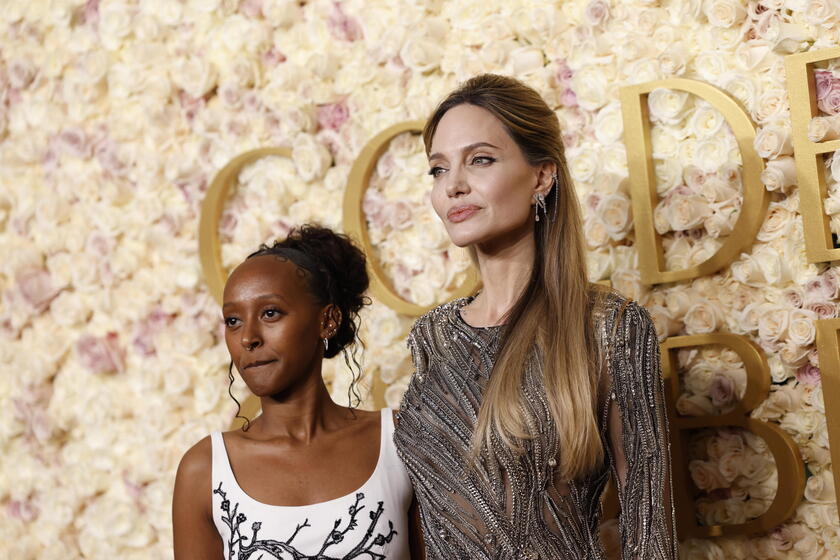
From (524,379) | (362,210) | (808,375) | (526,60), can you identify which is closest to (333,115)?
(362,210)

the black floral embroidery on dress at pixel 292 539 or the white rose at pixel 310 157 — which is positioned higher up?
the white rose at pixel 310 157

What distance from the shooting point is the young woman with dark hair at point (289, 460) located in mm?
1741

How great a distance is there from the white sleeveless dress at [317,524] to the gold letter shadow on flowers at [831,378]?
2.36 feet

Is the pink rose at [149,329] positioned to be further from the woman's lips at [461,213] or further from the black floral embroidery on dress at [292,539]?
the woman's lips at [461,213]

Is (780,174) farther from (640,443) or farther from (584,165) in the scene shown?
(640,443)

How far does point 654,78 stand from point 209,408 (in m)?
1.23

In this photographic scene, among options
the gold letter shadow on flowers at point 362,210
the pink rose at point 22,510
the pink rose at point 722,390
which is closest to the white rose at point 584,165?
the gold letter shadow on flowers at point 362,210

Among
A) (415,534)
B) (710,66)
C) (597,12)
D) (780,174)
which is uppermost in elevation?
(597,12)

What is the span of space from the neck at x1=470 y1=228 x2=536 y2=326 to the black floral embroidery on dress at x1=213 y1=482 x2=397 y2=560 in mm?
356

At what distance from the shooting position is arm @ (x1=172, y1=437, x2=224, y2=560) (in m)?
1.78

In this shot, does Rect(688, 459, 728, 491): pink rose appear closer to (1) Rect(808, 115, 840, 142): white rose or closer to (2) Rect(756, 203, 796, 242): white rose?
(2) Rect(756, 203, 796, 242): white rose

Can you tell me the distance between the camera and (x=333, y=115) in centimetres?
252

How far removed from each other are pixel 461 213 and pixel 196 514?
635 millimetres

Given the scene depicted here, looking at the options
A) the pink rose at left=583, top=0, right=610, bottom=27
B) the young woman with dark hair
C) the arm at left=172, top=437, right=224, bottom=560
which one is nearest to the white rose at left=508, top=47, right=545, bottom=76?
the pink rose at left=583, top=0, right=610, bottom=27
